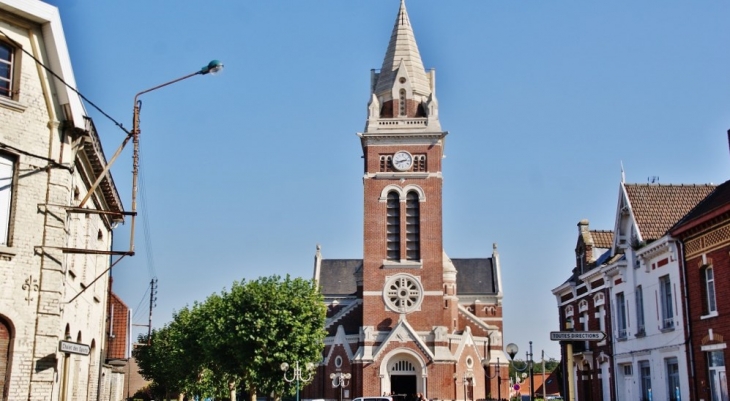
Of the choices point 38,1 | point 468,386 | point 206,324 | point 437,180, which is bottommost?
point 468,386

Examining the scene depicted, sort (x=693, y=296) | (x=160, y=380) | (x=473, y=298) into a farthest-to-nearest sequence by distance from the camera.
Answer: (x=473, y=298)
(x=160, y=380)
(x=693, y=296)

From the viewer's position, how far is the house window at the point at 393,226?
2520 inches

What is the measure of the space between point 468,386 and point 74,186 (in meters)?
48.5

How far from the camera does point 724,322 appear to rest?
2559 cm

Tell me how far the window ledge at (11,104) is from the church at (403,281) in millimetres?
46103

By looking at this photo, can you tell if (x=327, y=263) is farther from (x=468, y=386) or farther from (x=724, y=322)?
(x=724, y=322)

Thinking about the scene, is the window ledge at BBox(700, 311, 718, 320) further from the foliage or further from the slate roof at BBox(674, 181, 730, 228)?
the foliage

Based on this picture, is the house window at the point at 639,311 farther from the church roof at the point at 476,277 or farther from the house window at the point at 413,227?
the church roof at the point at 476,277

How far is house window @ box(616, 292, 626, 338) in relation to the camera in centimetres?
3472

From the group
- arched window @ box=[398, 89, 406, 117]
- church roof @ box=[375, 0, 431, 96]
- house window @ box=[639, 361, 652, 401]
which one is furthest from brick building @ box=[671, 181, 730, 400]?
church roof @ box=[375, 0, 431, 96]

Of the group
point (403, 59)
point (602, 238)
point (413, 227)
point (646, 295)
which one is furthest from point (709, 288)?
A: point (403, 59)

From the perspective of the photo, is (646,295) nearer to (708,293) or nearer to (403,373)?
(708,293)

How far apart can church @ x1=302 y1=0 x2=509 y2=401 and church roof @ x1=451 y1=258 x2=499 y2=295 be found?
16285mm

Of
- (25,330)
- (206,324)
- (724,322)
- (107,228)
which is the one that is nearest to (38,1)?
(25,330)
